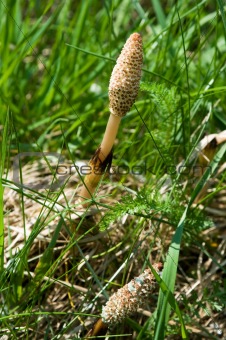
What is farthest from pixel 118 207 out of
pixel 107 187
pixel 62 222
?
pixel 107 187

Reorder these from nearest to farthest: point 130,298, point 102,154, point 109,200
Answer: point 130,298 → point 102,154 → point 109,200

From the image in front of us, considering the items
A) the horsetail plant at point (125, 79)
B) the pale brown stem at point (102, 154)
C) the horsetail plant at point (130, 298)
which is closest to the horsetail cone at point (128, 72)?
the horsetail plant at point (125, 79)

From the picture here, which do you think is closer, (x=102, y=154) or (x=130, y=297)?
(x=130, y=297)

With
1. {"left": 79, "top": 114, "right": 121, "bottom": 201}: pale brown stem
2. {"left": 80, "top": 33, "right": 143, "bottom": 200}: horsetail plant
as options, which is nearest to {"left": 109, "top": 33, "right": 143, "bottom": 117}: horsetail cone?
{"left": 80, "top": 33, "right": 143, "bottom": 200}: horsetail plant

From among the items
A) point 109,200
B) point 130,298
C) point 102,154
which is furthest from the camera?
point 109,200

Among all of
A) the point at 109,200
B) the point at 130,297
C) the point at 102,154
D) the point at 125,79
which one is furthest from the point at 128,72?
the point at 109,200

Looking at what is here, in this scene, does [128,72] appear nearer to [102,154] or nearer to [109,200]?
[102,154]
